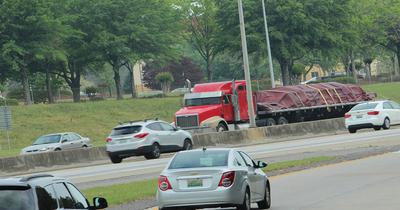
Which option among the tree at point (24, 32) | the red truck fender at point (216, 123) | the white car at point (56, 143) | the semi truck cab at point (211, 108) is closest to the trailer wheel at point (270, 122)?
the semi truck cab at point (211, 108)

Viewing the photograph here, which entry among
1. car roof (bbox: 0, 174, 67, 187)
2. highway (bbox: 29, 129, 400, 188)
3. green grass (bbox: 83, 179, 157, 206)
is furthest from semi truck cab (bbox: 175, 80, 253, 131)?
car roof (bbox: 0, 174, 67, 187)

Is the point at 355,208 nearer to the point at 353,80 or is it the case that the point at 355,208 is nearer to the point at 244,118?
the point at 244,118

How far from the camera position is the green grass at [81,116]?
55406 millimetres

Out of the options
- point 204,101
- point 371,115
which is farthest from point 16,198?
point 204,101

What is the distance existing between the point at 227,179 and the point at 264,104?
36.6 meters

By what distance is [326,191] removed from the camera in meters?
19.7

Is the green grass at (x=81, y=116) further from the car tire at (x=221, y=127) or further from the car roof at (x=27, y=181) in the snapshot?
the car roof at (x=27, y=181)

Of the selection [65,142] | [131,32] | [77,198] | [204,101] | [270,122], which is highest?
[131,32]

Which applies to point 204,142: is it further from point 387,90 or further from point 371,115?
point 387,90

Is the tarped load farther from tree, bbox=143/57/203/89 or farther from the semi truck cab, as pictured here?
tree, bbox=143/57/203/89

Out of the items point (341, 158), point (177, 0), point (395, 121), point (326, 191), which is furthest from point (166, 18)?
point (326, 191)

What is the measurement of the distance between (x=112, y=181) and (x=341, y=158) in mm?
8370

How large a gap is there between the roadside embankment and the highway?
107cm

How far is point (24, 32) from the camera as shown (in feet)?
214
